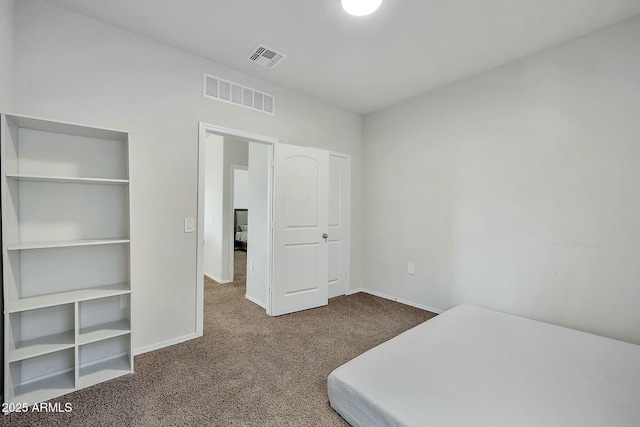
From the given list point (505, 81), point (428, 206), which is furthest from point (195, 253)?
point (505, 81)

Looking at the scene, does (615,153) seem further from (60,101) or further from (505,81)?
(60,101)

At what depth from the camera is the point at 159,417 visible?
5.09 ft

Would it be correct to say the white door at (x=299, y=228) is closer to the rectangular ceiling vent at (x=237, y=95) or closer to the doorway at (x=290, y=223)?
the doorway at (x=290, y=223)

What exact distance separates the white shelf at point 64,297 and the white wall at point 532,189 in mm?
3039

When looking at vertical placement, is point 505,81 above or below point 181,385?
above

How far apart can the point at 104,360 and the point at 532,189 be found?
3917mm

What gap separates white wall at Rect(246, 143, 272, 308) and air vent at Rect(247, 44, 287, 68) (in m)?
0.94

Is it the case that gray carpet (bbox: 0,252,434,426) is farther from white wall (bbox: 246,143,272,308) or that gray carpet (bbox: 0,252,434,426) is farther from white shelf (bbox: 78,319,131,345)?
white wall (bbox: 246,143,272,308)

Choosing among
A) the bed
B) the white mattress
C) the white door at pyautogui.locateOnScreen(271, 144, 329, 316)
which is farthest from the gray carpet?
the bed

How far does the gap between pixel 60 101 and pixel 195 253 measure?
1508 millimetres

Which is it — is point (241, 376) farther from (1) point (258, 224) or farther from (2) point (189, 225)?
(1) point (258, 224)

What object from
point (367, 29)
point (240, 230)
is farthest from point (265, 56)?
point (240, 230)

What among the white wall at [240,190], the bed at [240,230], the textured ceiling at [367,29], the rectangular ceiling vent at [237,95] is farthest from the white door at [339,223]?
the white wall at [240,190]

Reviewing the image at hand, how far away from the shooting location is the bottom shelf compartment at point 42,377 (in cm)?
168
